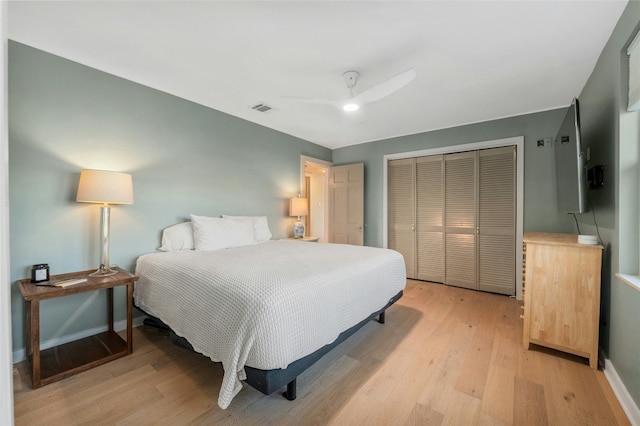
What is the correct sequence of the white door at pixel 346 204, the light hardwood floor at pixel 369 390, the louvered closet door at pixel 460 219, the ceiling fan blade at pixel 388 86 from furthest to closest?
the white door at pixel 346 204
the louvered closet door at pixel 460 219
the ceiling fan blade at pixel 388 86
the light hardwood floor at pixel 369 390

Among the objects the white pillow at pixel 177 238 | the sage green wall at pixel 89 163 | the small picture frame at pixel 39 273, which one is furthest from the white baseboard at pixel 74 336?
the white pillow at pixel 177 238

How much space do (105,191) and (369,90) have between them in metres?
2.26

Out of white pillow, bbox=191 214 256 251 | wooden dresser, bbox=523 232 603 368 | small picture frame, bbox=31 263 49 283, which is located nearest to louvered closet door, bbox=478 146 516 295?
wooden dresser, bbox=523 232 603 368

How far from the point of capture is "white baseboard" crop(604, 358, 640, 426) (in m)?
1.44

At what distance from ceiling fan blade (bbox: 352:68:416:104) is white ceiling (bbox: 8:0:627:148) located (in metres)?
0.33

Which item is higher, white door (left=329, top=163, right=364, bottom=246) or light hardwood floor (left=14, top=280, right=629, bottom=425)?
white door (left=329, top=163, right=364, bottom=246)

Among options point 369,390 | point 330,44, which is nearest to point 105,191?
point 330,44

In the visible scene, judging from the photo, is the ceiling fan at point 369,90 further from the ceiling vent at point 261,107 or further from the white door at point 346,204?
the white door at point 346,204

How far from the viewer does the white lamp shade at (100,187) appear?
2.09 m

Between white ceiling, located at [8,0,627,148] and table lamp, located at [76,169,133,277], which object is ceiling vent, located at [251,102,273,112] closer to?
white ceiling, located at [8,0,627,148]

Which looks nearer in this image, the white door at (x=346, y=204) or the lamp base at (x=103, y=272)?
the lamp base at (x=103, y=272)

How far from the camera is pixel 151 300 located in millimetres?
2184

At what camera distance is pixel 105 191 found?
6.96 feet

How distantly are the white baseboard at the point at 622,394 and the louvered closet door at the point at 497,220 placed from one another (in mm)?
1782
